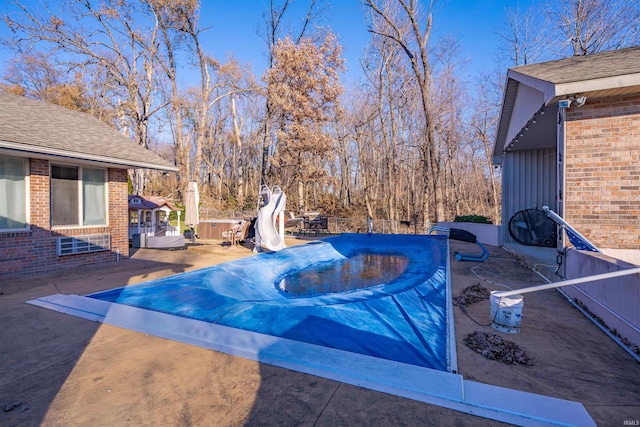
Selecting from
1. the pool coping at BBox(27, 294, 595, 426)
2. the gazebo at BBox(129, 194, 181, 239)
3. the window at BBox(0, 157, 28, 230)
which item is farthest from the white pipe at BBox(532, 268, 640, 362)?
the gazebo at BBox(129, 194, 181, 239)

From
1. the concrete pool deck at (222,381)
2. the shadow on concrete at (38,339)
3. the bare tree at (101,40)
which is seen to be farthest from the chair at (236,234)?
the bare tree at (101,40)

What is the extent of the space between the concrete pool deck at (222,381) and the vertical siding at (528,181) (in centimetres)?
627

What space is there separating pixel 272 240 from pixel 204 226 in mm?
5228

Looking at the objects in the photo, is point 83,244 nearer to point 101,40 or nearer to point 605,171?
point 605,171

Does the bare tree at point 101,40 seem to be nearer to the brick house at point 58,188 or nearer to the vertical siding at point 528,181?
the brick house at point 58,188

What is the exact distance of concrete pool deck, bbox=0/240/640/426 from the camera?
1.91 m

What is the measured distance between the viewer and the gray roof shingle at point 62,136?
5898 millimetres

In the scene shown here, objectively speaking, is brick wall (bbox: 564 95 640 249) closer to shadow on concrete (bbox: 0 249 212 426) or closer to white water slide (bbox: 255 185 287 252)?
shadow on concrete (bbox: 0 249 212 426)

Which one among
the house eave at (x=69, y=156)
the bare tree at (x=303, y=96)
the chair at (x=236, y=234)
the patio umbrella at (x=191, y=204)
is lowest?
the chair at (x=236, y=234)

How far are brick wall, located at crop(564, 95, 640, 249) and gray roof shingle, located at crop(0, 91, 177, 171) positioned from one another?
328 inches

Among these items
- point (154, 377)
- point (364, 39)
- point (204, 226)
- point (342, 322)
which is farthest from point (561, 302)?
point (364, 39)

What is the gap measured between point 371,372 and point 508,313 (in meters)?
1.78

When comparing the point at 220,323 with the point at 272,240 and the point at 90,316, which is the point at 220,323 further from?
the point at 272,240

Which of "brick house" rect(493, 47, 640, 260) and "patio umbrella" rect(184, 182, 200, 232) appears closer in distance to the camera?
"brick house" rect(493, 47, 640, 260)
